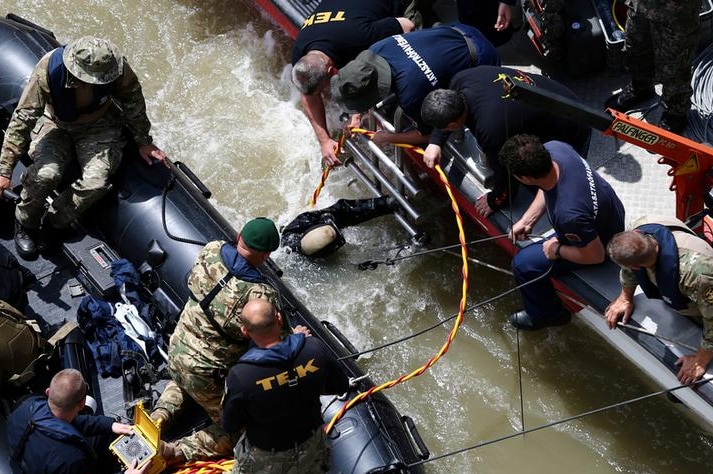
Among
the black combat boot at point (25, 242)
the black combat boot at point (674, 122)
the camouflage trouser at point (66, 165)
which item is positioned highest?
the camouflage trouser at point (66, 165)

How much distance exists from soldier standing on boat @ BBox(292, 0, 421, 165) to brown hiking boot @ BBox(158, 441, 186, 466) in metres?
1.74

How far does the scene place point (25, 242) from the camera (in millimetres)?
4621

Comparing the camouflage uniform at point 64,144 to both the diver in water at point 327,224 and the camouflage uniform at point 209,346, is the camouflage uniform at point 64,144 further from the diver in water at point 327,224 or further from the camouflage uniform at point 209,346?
the camouflage uniform at point 209,346

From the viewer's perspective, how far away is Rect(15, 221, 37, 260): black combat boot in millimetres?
4609

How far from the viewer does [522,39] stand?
5410 millimetres

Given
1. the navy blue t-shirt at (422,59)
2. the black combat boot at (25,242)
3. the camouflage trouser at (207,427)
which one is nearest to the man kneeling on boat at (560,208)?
the navy blue t-shirt at (422,59)

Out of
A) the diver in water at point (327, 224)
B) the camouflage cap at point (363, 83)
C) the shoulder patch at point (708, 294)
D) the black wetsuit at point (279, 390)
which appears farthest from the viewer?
the diver in water at point (327, 224)

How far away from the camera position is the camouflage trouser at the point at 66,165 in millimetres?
4547

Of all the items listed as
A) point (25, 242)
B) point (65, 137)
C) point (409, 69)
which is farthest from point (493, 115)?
point (25, 242)

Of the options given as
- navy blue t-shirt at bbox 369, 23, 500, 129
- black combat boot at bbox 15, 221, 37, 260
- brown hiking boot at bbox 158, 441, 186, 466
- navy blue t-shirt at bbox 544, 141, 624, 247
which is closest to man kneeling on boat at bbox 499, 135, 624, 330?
navy blue t-shirt at bbox 544, 141, 624, 247

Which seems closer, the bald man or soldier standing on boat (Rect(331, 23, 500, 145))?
the bald man

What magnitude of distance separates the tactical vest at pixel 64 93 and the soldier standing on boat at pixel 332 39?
0.95 metres

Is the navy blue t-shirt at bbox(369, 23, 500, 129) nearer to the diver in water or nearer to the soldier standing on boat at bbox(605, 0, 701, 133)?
the soldier standing on boat at bbox(605, 0, 701, 133)

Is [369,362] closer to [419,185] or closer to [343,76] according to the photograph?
[419,185]
